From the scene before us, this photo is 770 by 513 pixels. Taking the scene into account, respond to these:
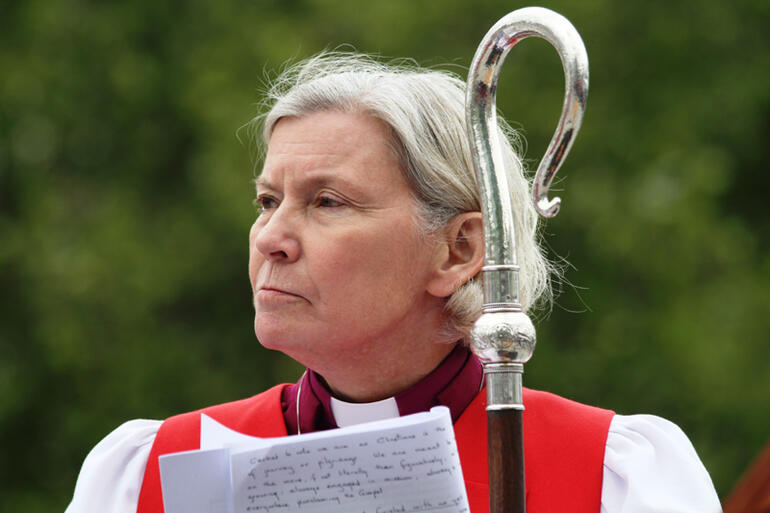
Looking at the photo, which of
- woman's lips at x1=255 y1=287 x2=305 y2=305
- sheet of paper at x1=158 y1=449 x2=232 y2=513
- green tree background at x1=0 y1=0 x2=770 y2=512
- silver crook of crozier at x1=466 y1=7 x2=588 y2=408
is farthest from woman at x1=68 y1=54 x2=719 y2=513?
green tree background at x1=0 y1=0 x2=770 y2=512

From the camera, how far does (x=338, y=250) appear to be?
9.70 feet

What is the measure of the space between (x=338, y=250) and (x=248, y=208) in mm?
5152

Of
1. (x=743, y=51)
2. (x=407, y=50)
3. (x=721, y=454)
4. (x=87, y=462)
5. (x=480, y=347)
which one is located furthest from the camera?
(x=743, y=51)

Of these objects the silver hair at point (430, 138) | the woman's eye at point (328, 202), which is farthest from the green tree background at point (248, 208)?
the woman's eye at point (328, 202)

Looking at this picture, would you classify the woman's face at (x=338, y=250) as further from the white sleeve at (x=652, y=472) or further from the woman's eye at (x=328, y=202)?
the white sleeve at (x=652, y=472)

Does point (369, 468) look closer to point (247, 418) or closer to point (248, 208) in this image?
point (247, 418)

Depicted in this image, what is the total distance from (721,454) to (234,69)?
162 inches

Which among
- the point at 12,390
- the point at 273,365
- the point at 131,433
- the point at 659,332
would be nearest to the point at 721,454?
the point at 659,332

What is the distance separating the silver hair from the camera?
10.1 ft

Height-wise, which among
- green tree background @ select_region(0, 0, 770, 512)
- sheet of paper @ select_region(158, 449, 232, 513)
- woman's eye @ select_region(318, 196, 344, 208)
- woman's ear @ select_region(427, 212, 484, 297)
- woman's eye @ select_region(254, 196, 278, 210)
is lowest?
sheet of paper @ select_region(158, 449, 232, 513)

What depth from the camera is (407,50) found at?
865 centimetres

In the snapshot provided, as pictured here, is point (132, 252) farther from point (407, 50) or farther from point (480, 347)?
point (480, 347)

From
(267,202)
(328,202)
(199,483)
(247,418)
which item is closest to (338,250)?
(328,202)

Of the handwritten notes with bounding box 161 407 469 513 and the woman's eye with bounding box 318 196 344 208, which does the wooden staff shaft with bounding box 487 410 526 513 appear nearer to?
the handwritten notes with bounding box 161 407 469 513
